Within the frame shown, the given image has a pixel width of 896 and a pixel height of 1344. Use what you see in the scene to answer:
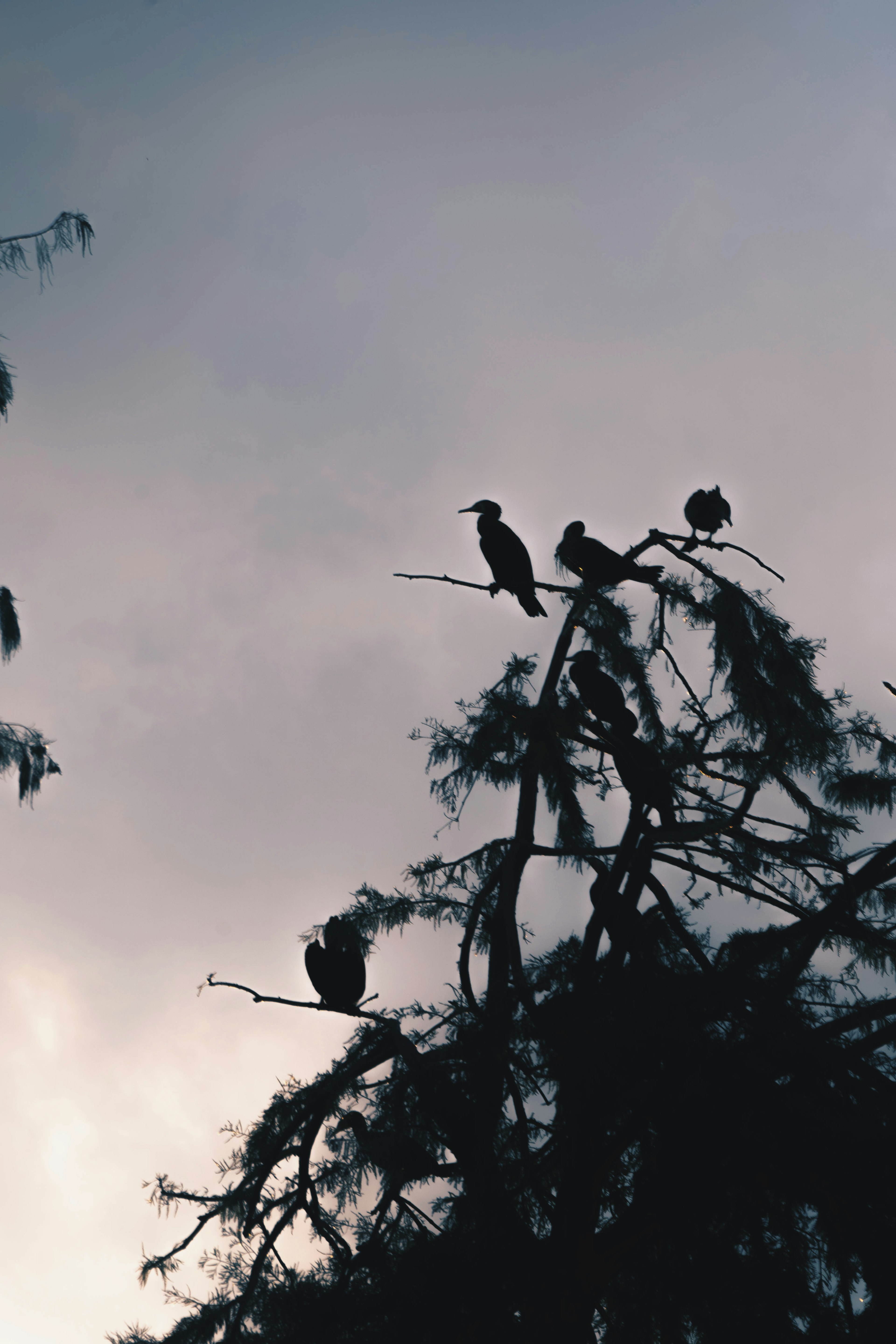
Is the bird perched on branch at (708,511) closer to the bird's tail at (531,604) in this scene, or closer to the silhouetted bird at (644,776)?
the bird's tail at (531,604)

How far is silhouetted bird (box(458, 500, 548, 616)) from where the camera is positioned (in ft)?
14.6

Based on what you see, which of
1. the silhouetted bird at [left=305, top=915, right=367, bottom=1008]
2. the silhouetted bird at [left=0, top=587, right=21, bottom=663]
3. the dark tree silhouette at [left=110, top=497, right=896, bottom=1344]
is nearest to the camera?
the dark tree silhouette at [left=110, top=497, right=896, bottom=1344]

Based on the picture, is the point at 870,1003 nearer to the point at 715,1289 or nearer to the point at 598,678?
the point at 715,1289

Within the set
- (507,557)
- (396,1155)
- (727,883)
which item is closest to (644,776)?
(727,883)

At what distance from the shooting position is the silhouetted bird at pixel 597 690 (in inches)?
141

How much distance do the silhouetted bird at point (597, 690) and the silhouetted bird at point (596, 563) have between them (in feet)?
1.35

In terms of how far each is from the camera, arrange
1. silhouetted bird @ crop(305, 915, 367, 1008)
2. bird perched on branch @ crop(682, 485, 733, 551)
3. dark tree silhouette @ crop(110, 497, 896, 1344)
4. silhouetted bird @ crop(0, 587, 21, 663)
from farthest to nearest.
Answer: silhouetted bird @ crop(0, 587, 21, 663)
bird perched on branch @ crop(682, 485, 733, 551)
silhouetted bird @ crop(305, 915, 367, 1008)
dark tree silhouette @ crop(110, 497, 896, 1344)

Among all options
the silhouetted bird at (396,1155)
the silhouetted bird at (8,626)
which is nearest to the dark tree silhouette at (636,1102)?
the silhouetted bird at (396,1155)

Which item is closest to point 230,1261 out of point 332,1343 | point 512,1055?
point 332,1343

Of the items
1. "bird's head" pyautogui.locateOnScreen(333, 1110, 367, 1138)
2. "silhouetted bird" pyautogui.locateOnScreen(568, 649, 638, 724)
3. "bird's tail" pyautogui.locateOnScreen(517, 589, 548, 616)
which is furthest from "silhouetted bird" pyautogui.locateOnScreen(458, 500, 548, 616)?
"bird's head" pyautogui.locateOnScreen(333, 1110, 367, 1138)

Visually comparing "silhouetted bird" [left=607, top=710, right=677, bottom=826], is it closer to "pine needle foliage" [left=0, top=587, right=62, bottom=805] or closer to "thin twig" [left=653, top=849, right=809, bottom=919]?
"thin twig" [left=653, top=849, right=809, bottom=919]

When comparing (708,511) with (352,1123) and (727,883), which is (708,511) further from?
(352,1123)

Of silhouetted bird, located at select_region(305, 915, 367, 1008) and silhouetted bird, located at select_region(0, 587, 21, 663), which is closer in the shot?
silhouetted bird, located at select_region(305, 915, 367, 1008)

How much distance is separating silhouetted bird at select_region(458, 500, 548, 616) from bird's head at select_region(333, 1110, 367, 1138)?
2.81 meters
